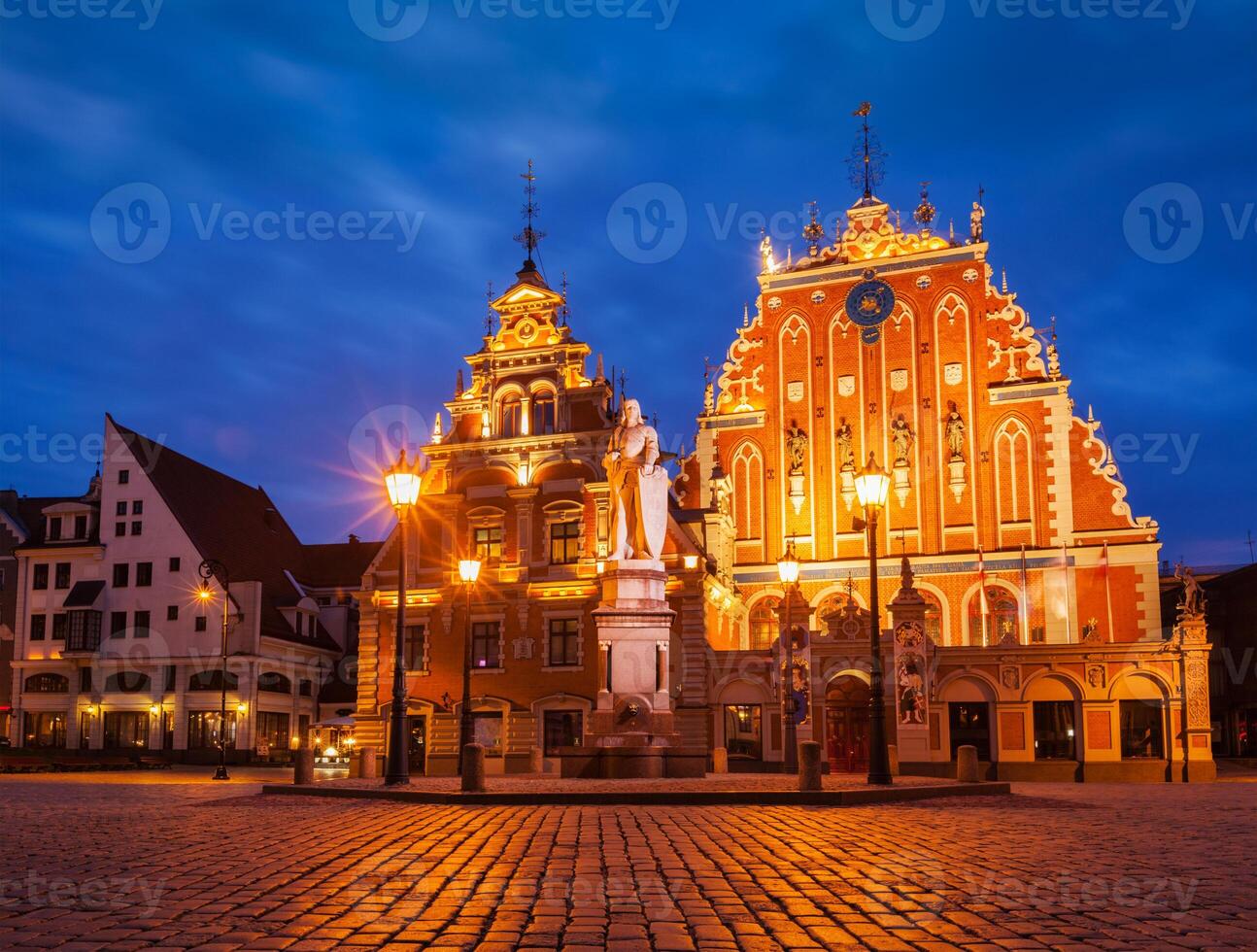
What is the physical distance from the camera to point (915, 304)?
49.5 m

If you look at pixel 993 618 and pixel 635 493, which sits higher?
pixel 635 493

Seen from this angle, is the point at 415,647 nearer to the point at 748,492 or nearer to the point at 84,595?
the point at 748,492

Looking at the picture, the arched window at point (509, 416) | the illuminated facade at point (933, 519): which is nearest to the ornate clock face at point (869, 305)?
the illuminated facade at point (933, 519)

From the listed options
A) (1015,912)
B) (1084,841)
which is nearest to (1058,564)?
(1084,841)

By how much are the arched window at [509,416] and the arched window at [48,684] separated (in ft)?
82.5

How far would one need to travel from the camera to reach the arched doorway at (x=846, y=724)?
129 feet

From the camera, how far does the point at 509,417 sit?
4497 cm

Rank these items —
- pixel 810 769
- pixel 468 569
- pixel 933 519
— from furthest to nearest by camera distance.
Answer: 1. pixel 933 519
2. pixel 468 569
3. pixel 810 769

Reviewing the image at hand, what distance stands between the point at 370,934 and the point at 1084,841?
338 inches

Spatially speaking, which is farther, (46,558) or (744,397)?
(46,558)

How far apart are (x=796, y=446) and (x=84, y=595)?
106ft

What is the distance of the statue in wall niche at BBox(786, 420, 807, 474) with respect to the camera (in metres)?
49.7

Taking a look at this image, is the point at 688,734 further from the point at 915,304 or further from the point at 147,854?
the point at 147,854

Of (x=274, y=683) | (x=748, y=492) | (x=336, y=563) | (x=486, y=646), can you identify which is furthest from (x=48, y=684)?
(x=748, y=492)
